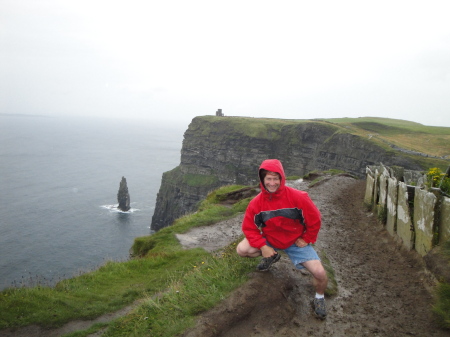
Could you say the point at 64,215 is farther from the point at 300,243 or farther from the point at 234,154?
the point at 300,243

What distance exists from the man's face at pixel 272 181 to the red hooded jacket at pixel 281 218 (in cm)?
8

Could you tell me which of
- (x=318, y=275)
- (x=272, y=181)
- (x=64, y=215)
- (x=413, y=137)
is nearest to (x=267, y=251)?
(x=318, y=275)

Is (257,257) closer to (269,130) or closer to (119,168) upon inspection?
(269,130)

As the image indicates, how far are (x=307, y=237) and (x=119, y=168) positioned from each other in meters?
150

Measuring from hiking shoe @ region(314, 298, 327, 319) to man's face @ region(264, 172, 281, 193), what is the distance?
2.38m

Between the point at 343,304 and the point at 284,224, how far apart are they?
90.8 inches

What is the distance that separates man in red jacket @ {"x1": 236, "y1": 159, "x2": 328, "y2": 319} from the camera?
6.50 meters

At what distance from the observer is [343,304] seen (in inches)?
281

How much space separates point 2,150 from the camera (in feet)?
576

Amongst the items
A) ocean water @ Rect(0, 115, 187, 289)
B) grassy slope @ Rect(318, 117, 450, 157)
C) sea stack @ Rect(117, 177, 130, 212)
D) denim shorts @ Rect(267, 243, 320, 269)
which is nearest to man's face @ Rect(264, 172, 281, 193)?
denim shorts @ Rect(267, 243, 320, 269)

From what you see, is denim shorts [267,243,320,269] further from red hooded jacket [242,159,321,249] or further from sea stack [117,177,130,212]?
sea stack [117,177,130,212]

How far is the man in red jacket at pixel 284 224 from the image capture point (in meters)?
6.50

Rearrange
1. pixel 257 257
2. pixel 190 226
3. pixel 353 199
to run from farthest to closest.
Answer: pixel 353 199 < pixel 190 226 < pixel 257 257

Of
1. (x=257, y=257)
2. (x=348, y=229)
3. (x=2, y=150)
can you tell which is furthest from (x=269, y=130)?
(x=2, y=150)
